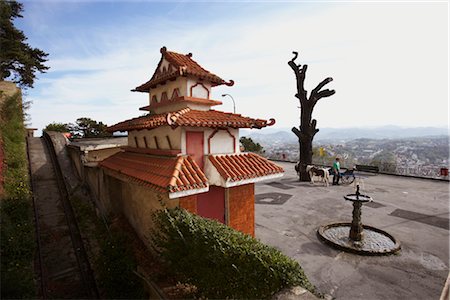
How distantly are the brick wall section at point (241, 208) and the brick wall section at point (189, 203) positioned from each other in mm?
1517

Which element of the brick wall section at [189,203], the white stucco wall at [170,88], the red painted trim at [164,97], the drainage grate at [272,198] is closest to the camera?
the brick wall section at [189,203]

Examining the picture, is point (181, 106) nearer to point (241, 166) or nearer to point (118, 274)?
point (241, 166)

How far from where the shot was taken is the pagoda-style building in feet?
23.4

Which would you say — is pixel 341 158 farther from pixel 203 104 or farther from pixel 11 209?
pixel 11 209

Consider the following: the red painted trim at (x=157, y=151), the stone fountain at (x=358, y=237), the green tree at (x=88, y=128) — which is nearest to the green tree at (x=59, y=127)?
the green tree at (x=88, y=128)

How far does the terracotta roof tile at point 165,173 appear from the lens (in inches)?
249

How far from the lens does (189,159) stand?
7.60 m

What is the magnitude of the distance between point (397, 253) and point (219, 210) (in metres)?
6.44

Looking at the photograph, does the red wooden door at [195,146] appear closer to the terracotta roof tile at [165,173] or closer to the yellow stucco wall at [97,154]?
the terracotta roof tile at [165,173]

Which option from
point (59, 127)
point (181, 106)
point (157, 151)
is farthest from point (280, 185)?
point (59, 127)

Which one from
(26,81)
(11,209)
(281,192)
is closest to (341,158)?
(281,192)

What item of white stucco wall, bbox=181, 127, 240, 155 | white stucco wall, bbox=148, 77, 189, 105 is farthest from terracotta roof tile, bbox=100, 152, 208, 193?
white stucco wall, bbox=148, 77, 189, 105

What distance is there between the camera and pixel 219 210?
8430 mm

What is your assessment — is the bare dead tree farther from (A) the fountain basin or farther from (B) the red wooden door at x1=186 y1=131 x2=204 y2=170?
(B) the red wooden door at x1=186 y1=131 x2=204 y2=170
